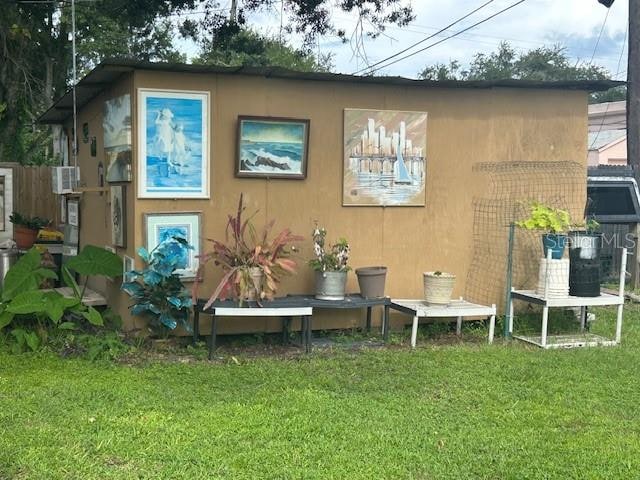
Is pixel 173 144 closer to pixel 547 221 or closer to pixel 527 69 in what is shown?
pixel 547 221

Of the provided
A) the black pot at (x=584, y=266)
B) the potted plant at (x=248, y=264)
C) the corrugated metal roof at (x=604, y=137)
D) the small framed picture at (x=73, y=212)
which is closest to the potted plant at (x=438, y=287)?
the black pot at (x=584, y=266)

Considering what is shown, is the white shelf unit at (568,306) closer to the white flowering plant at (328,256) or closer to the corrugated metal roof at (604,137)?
the white flowering plant at (328,256)

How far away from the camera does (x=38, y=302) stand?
19.0 feet

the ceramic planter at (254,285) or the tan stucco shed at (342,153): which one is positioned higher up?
the tan stucco shed at (342,153)

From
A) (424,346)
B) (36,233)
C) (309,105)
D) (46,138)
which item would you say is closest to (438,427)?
(424,346)

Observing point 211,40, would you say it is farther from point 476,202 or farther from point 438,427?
point 438,427

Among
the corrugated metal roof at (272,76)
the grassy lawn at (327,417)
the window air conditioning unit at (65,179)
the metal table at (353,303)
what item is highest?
the corrugated metal roof at (272,76)

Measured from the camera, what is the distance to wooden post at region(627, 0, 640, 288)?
9781 mm

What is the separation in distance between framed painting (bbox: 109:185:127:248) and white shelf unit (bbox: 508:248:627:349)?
367 centimetres

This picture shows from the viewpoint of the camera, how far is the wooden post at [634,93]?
978cm

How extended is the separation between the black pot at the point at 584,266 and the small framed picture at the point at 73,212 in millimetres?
5269

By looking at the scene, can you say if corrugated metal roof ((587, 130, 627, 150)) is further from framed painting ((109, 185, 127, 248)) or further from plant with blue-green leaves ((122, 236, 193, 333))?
plant with blue-green leaves ((122, 236, 193, 333))

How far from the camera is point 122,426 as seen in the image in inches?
159

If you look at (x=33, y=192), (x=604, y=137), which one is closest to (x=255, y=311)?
(x=33, y=192)
